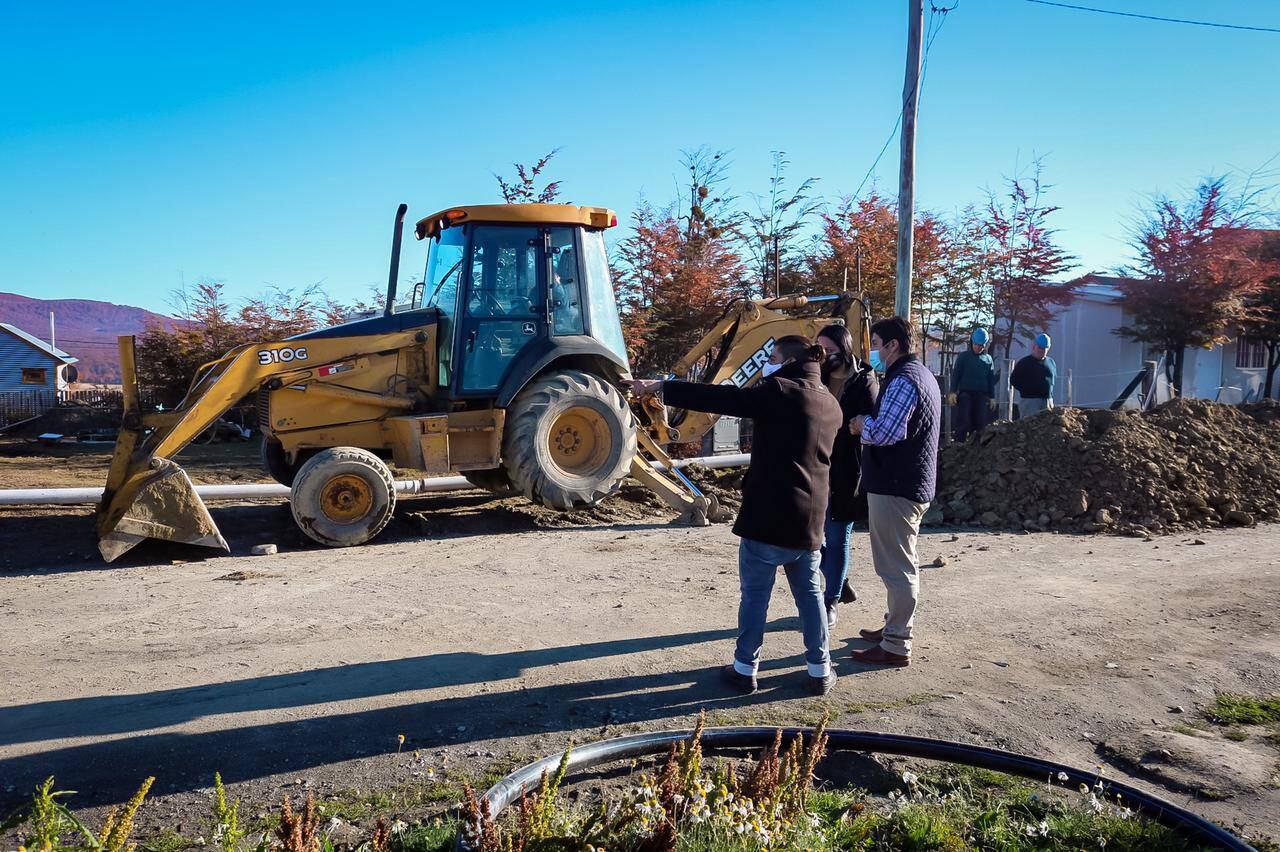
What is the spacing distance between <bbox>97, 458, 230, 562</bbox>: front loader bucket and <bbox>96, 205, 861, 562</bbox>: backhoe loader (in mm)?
539

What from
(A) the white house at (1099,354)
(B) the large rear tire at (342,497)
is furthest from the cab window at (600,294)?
(A) the white house at (1099,354)

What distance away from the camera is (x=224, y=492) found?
9625 mm

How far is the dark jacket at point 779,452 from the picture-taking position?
190 inches

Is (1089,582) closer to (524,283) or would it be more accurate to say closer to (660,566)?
(660,566)

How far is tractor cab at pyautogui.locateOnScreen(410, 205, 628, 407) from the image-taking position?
9.12 metres

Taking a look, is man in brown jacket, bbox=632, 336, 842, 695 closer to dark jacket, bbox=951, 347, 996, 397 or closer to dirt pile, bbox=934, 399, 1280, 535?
dirt pile, bbox=934, 399, 1280, 535

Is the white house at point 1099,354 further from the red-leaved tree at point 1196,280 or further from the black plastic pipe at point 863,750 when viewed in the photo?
the black plastic pipe at point 863,750

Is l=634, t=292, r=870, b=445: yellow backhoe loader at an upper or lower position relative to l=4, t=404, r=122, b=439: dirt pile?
upper

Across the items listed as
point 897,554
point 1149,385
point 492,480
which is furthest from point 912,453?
point 1149,385

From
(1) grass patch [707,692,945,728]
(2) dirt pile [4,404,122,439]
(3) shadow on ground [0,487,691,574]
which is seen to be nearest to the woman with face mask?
(1) grass patch [707,692,945,728]

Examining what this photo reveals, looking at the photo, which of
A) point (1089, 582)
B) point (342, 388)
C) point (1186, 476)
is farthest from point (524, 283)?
point (1186, 476)

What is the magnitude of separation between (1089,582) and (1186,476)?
4052 millimetres

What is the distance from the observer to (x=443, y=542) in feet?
29.8

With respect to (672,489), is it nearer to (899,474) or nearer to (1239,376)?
(899,474)
